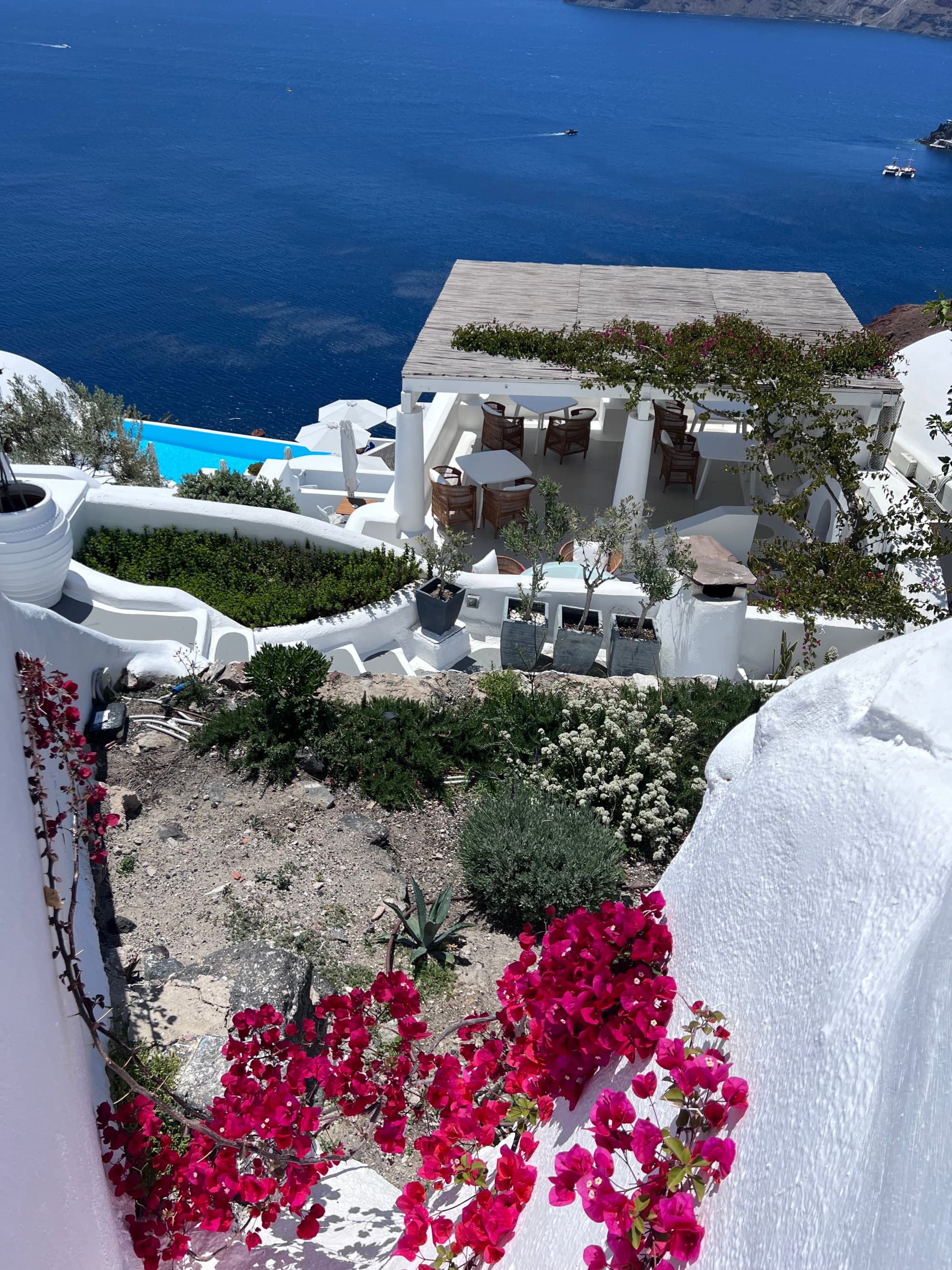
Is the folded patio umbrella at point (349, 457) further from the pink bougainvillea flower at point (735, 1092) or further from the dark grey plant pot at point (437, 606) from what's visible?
the pink bougainvillea flower at point (735, 1092)

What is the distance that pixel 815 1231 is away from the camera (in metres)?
1.74

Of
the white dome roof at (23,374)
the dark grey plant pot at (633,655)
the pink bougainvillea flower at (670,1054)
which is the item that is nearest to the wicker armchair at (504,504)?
the dark grey plant pot at (633,655)

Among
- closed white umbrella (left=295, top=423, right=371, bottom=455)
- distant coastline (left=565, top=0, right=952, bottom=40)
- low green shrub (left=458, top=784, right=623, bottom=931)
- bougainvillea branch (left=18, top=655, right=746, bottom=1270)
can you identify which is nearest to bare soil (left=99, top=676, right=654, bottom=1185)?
low green shrub (left=458, top=784, right=623, bottom=931)

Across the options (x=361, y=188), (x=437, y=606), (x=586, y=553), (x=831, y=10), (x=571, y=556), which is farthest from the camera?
(x=831, y=10)

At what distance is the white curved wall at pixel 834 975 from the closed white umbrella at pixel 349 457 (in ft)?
45.8

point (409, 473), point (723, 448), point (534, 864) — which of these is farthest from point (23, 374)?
point (534, 864)

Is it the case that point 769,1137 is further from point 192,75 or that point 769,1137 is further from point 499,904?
point 192,75

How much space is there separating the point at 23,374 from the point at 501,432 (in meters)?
14.3

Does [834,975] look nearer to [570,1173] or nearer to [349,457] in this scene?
[570,1173]

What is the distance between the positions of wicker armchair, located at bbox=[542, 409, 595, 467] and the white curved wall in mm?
12572

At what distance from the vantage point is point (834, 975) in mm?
2068

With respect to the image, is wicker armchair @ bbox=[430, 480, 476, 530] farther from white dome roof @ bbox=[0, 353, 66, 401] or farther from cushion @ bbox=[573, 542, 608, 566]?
white dome roof @ bbox=[0, 353, 66, 401]

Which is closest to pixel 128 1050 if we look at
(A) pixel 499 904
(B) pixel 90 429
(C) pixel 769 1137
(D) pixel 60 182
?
(A) pixel 499 904

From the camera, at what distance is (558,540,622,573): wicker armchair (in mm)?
11500
